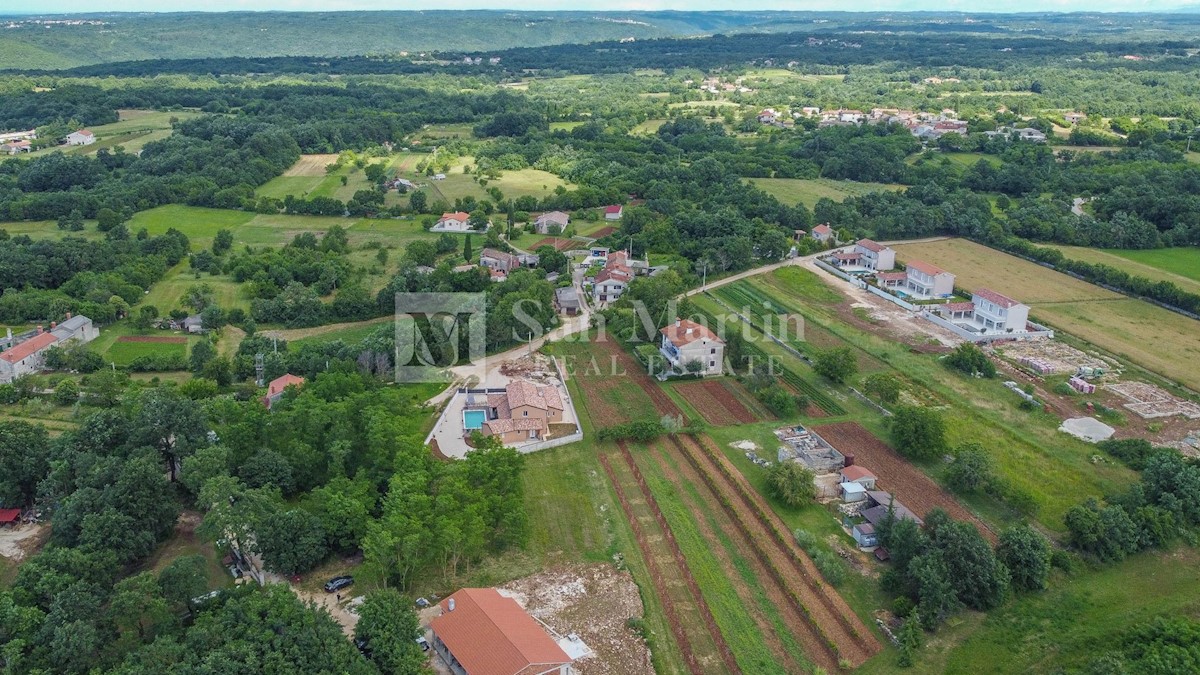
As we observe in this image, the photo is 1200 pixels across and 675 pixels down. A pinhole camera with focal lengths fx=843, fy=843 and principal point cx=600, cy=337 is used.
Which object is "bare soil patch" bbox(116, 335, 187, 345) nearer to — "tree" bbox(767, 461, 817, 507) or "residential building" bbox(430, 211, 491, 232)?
"residential building" bbox(430, 211, 491, 232)

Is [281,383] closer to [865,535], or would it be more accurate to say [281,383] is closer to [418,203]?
[865,535]

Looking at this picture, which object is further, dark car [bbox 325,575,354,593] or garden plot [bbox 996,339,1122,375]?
garden plot [bbox 996,339,1122,375]

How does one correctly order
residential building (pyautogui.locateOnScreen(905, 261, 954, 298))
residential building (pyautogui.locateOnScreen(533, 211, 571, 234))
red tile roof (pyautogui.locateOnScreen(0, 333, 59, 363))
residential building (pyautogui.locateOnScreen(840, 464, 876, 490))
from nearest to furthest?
residential building (pyautogui.locateOnScreen(840, 464, 876, 490)) → red tile roof (pyautogui.locateOnScreen(0, 333, 59, 363)) → residential building (pyautogui.locateOnScreen(905, 261, 954, 298)) → residential building (pyautogui.locateOnScreen(533, 211, 571, 234))

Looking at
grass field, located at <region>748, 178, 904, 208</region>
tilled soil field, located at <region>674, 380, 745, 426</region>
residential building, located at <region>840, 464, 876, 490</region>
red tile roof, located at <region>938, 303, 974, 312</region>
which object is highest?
grass field, located at <region>748, 178, 904, 208</region>

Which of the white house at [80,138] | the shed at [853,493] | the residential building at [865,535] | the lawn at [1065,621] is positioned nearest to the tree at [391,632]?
the lawn at [1065,621]

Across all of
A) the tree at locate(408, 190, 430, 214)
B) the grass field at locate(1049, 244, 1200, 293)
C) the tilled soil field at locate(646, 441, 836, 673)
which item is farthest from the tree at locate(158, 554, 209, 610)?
the grass field at locate(1049, 244, 1200, 293)

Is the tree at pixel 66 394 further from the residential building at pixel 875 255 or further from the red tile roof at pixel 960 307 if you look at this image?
the residential building at pixel 875 255

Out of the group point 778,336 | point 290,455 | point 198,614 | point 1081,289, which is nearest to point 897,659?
point 198,614
